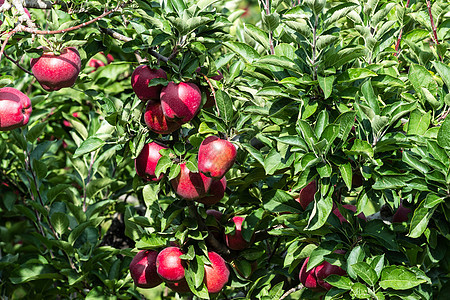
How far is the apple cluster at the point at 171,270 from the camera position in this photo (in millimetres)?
1601

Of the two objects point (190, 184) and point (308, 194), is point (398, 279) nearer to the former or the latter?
point (308, 194)

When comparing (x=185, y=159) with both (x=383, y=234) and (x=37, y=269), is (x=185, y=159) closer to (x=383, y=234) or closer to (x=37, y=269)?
(x=383, y=234)

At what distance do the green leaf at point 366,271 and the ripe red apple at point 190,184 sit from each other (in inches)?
17.8

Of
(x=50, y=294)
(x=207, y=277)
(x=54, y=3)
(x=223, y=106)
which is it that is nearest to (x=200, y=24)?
(x=223, y=106)

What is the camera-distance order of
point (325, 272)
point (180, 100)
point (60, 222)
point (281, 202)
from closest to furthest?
point (180, 100)
point (325, 272)
point (281, 202)
point (60, 222)

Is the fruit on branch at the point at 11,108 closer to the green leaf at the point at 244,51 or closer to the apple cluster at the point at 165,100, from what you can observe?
the apple cluster at the point at 165,100

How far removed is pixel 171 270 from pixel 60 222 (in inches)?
30.7

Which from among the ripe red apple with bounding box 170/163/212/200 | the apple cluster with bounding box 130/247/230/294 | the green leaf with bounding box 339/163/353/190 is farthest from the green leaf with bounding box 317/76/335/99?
the apple cluster with bounding box 130/247/230/294

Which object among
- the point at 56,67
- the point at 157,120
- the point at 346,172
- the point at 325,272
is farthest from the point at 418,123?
the point at 56,67

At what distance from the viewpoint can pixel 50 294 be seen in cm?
239

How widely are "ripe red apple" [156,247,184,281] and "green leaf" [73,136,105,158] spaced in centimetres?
37

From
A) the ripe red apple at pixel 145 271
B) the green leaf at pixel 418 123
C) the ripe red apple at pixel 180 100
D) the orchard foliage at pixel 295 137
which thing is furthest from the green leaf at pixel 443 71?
the ripe red apple at pixel 145 271

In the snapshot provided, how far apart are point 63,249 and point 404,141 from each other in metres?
1.35

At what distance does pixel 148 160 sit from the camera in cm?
158
